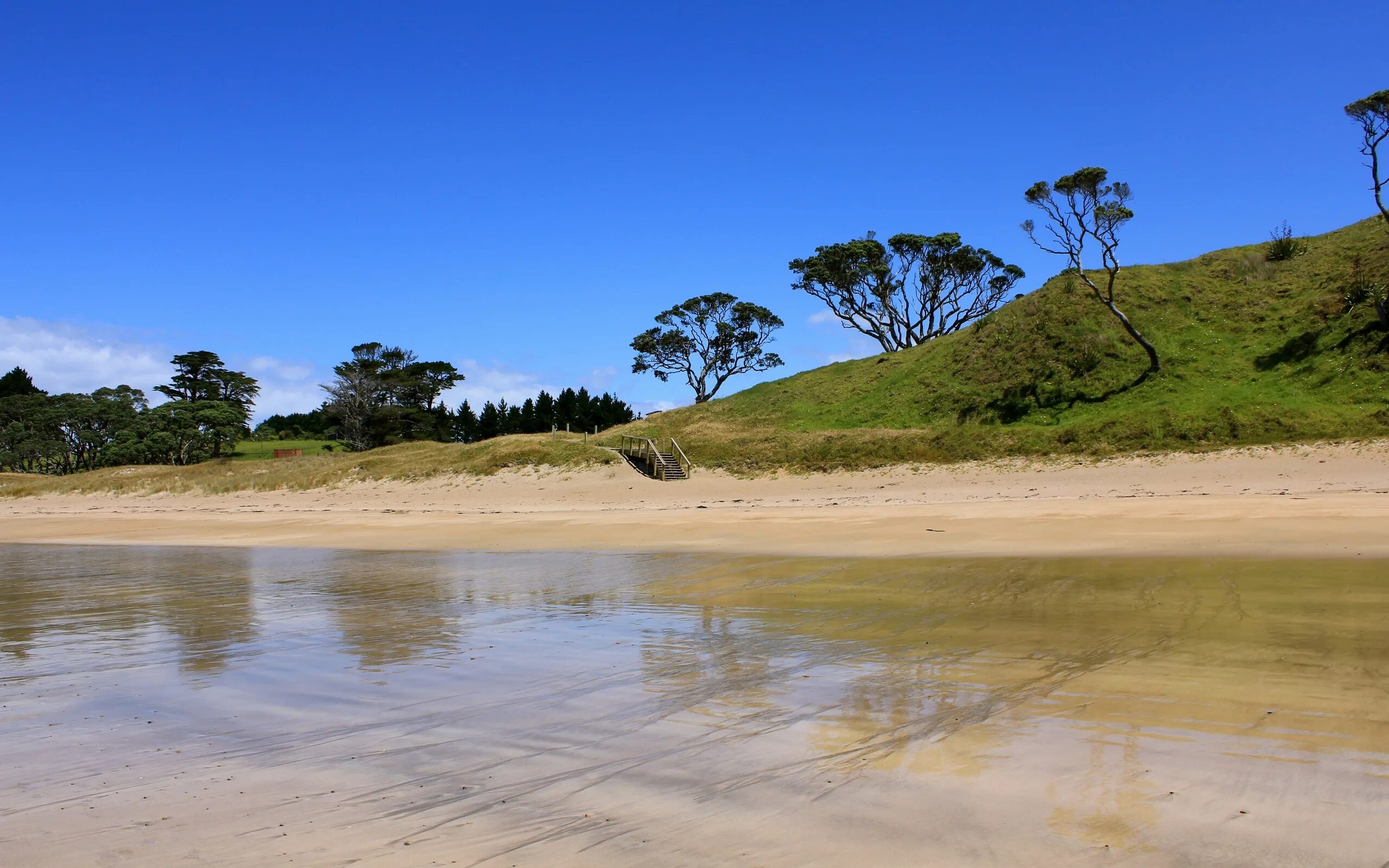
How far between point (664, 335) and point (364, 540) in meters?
60.0

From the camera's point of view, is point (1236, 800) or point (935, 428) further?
point (935, 428)

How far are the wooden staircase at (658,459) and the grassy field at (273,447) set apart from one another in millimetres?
41680

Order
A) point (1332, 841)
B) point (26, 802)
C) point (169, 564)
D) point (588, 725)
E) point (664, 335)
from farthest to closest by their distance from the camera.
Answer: point (664, 335) < point (169, 564) < point (588, 725) < point (26, 802) < point (1332, 841)

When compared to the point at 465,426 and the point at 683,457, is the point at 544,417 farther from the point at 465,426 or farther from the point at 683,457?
the point at 683,457

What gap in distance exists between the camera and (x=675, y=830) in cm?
420

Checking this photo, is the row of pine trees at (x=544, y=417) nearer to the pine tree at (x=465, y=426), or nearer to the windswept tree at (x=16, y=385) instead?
the pine tree at (x=465, y=426)

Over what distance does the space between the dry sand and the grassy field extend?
121 ft

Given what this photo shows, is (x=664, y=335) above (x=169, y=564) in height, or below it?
above

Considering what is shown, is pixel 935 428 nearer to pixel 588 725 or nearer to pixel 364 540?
pixel 364 540

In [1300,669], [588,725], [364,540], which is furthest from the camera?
[364,540]

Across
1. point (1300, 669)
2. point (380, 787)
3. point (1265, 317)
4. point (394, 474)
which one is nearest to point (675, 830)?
point (380, 787)

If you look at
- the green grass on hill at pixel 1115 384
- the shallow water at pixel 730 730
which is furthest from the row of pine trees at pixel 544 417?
the shallow water at pixel 730 730

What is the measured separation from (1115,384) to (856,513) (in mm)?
21448

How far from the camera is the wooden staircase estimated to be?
3731 cm
